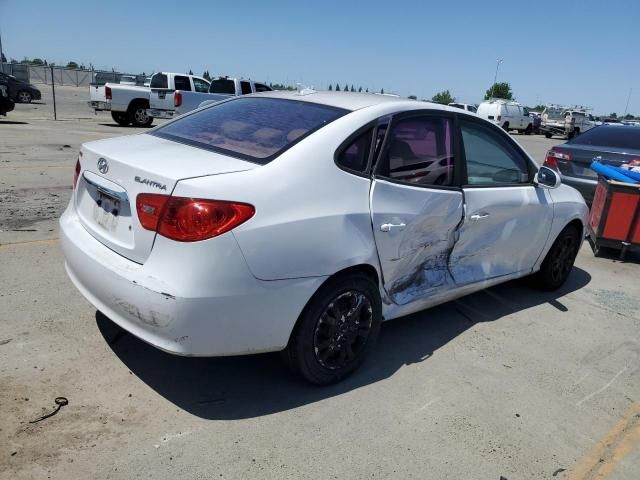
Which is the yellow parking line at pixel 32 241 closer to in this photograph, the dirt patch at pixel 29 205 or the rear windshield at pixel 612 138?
the dirt patch at pixel 29 205

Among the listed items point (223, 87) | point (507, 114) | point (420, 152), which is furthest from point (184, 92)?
point (507, 114)

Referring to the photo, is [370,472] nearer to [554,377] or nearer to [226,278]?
[226,278]

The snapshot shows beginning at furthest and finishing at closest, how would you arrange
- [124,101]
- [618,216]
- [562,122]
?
[562,122] < [124,101] < [618,216]

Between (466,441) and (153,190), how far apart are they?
209 centimetres

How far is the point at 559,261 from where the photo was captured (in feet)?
16.9

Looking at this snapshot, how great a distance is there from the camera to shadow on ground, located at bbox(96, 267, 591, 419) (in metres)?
3.01

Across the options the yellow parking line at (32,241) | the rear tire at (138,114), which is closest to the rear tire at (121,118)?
the rear tire at (138,114)

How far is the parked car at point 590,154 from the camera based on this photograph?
7.61m

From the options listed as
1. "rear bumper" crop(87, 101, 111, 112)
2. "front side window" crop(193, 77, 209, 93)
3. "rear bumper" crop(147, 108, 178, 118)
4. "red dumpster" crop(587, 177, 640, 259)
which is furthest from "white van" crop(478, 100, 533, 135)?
"red dumpster" crop(587, 177, 640, 259)

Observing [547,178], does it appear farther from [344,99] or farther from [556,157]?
[556,157]

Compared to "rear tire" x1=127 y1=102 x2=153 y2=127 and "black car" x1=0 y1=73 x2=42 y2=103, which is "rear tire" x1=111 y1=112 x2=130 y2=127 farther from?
"black car" x1=0 y1=73 x2=42 y2=103

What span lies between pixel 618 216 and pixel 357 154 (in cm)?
460

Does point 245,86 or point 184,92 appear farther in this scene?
point 245,86

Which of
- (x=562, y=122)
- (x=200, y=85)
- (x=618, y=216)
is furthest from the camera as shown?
(x=562, y=122)
